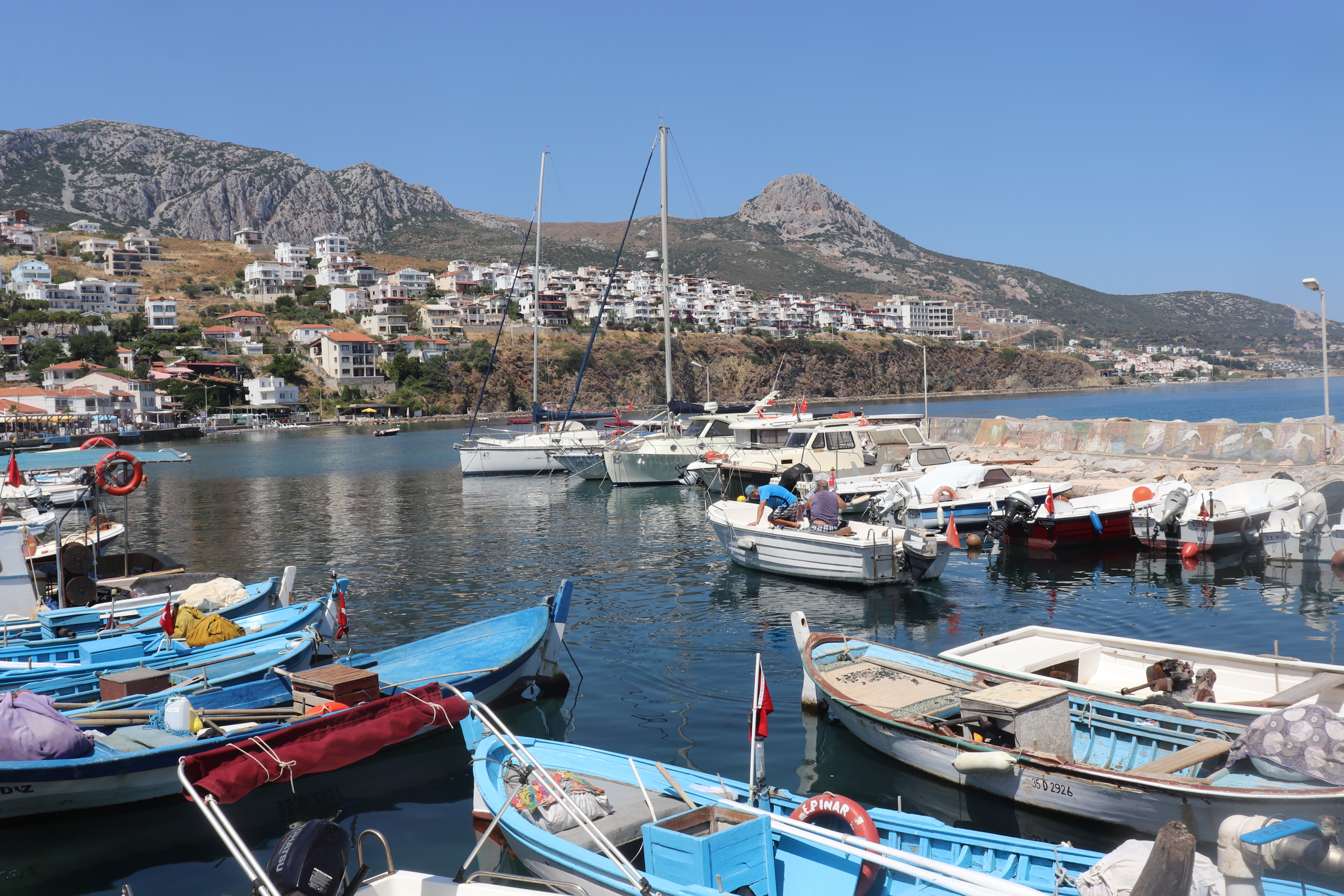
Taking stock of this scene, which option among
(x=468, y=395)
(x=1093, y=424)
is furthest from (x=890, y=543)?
(x=468, y=395)

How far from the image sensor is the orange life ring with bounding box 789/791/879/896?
646cm

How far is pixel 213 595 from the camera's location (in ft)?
50.9

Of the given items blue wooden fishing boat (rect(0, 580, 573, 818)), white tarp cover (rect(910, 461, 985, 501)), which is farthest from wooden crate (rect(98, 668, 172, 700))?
white tarp cover (rect(910, 461, 985, 501))

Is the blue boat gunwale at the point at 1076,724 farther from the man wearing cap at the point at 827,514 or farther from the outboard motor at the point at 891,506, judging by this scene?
the outboard motor at the point at 891,506

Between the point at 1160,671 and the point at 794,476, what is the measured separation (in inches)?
606

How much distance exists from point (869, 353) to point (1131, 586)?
148m

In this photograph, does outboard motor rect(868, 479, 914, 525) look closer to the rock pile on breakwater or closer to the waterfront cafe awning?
the rock pile on breakwater

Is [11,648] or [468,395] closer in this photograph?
[11,648]

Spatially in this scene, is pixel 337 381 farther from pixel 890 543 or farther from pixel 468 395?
pixel 890 543

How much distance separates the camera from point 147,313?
129000 millimetres

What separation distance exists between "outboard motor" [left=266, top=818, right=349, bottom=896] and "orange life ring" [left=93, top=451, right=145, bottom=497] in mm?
13759

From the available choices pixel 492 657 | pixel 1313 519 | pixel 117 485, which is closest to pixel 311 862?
pixel 492 657

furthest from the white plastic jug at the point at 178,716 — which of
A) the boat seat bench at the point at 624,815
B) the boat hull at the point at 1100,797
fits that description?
the boat hull at the point at 1100,797

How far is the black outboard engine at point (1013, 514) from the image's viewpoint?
22.0 m
